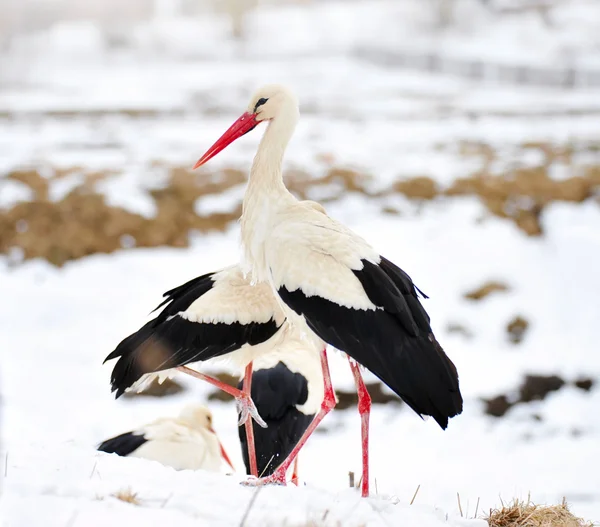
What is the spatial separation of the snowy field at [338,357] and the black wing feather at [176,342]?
552mm

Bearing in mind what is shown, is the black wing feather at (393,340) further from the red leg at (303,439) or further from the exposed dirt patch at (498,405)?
the exposed dirt patch at (498,405)

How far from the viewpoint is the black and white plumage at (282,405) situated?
4.98 metres

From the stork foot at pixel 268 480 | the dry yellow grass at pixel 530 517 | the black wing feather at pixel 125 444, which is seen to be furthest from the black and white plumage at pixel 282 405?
the dry yellow grass at pixel 530 517

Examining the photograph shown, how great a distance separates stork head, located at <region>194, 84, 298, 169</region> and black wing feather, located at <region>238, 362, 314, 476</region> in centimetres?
162

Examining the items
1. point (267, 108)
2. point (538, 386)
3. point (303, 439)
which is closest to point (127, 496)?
point (303, 439)

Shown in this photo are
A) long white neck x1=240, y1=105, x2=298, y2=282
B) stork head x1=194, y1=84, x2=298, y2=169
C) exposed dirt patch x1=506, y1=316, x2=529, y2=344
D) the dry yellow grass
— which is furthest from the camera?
exposed dirt patch x1=506, y1=316, x2=529, y2=344

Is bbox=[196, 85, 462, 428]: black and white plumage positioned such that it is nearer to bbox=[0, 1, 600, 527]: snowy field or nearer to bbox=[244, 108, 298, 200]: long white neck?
bbox=[244, 108, 298, 200]: long white neck

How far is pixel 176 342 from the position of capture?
4.29m

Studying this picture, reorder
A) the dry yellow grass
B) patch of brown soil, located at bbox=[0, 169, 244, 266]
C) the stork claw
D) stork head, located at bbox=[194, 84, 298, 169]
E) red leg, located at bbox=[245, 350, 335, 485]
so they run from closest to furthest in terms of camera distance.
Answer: the dry yellow grass < red leg, located at bbox=[245, 350, 335, 485] < stork head, located at bbox=[194, 84, 298, 169] < the stork claw < patch of brown soil, located at bbox=[0, 169, 244, 266]

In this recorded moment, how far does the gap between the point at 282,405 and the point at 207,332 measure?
949 mm

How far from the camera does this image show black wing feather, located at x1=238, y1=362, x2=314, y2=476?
4.97 metres

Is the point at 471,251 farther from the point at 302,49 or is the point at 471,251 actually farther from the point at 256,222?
the point at 302,49

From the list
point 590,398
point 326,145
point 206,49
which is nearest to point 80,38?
point 206,49

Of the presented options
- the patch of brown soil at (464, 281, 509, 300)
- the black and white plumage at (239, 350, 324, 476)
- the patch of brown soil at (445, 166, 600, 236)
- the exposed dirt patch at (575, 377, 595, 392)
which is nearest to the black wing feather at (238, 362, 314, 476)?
the black and white plumage at (239, 350, 324, 476)
